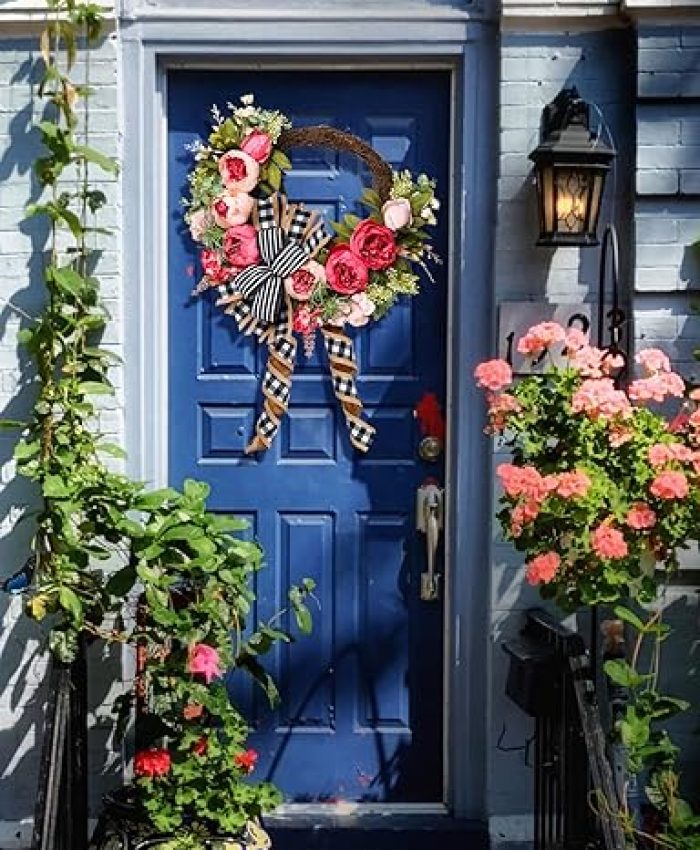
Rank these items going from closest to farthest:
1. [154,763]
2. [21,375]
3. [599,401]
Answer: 1. [599,401]
2. [154,763]
3. [21,375]

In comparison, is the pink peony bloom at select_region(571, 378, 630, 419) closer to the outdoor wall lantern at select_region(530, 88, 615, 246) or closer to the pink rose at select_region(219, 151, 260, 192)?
the outdoor wall lantern at select_region(530, 88, 615, 246)

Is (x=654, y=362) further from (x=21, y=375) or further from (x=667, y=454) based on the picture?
(x=21, y=375)

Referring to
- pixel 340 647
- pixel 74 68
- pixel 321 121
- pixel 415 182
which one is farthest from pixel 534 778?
pixel 74 68

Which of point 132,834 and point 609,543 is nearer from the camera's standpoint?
point 609,543

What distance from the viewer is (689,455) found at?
3551 millimetres

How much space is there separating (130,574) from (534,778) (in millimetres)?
1453

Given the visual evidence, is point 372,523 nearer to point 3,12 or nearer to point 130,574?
point 130,574

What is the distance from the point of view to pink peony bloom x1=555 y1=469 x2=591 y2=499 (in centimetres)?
350

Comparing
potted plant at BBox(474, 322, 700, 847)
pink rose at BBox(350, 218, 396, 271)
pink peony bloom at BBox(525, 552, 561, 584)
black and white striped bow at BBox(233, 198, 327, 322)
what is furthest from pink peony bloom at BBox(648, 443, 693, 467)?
black and white striped bow at BBox(233, 198, 327, 322)

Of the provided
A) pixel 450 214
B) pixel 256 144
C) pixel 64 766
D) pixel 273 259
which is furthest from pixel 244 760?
pixel 256 144

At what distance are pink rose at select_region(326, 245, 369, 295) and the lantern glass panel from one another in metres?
0.70

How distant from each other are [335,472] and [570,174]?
4.05 feet

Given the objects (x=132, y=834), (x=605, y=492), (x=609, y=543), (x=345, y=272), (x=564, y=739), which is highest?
(x=345, y=272)

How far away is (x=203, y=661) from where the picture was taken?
3867 millimetres
